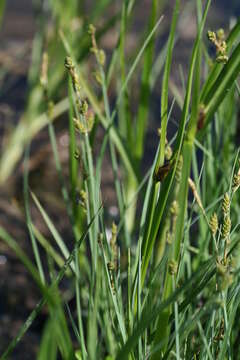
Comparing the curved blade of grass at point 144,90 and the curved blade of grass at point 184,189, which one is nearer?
the curved blade of grass at point 184,189

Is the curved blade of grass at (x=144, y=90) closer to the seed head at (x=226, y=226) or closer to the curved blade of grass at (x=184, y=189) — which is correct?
the curved blade of grass at (x=184, y=189)

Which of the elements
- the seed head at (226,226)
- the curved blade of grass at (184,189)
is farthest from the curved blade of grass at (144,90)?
the seed head at (226,226)

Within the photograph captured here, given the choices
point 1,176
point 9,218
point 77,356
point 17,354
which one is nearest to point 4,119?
point 1,176

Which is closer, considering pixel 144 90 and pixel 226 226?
pixel 226 226

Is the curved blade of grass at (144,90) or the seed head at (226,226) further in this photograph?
the curved blade of grass at (144,90)

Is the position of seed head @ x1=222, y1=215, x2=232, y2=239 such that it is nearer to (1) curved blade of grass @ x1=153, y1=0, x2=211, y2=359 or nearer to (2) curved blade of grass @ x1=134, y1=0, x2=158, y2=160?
(1) curved blade of grass @ x1=153, y1=0, x2=211, y2=359

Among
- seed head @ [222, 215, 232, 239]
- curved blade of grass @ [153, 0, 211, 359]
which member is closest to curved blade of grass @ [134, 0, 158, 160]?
curved blade of grass @ [153, 0, 211, 359]

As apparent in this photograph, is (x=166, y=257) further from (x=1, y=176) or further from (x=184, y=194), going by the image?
(x=1, y=176)

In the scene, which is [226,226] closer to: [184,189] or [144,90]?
[184,189]

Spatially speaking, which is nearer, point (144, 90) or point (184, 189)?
point (184, 189)

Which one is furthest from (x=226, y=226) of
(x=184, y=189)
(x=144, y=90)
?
(x=144, y=90)

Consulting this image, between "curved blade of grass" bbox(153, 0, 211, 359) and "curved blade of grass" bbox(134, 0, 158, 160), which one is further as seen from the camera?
"curved blade of grass" bbox(134, 0, 158, 160)
